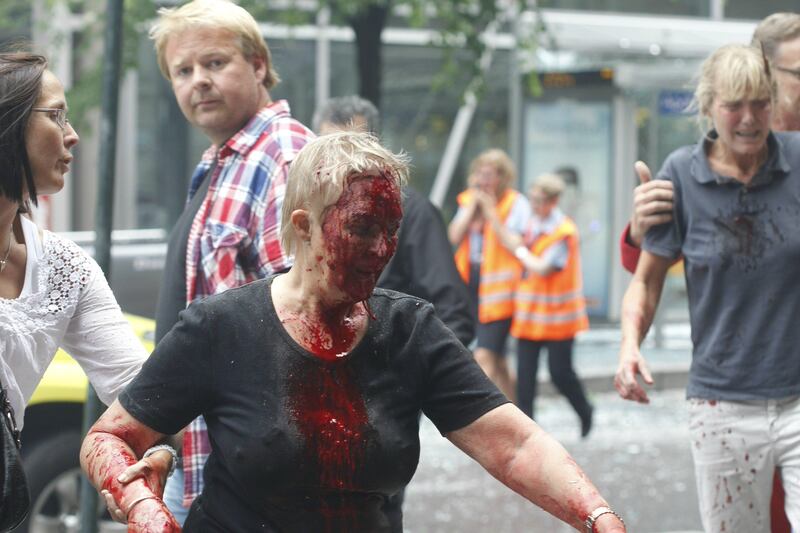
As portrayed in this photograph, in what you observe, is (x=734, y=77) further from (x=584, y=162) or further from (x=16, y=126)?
(x=584, y=162)

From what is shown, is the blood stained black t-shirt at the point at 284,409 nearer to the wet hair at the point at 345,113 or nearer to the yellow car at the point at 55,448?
the wet hair at the point at 345,113

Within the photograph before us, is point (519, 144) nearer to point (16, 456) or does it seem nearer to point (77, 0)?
point (77, 0)

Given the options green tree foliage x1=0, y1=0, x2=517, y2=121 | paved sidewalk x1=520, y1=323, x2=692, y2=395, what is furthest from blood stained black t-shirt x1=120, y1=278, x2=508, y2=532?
paved sidewalk x1=520, y1=323, x2=692, y2=395

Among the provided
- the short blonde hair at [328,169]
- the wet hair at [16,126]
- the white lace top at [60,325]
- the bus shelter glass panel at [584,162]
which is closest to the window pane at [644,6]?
the bus shelter glass panel at [584,162]

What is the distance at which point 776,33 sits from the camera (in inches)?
185

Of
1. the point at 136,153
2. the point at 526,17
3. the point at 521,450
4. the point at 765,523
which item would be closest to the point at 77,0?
the point at 136,153

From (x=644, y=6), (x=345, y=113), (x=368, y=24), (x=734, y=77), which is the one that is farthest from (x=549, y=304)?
(x=644, y=6)

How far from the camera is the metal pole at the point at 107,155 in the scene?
4.95 m

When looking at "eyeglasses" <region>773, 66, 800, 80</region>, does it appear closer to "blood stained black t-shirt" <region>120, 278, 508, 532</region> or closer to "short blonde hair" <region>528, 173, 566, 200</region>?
"blood stained black t-shirt" <region>120, 278, 508, 532</region>

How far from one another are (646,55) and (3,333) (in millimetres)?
13918

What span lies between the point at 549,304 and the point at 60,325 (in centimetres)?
665

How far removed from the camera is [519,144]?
16031mm

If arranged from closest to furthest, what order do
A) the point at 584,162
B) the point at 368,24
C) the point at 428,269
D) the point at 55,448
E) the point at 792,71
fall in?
the point at 792,71
the point at 428,269
the point at 55,448
the point at 368,24
the point at 584,162

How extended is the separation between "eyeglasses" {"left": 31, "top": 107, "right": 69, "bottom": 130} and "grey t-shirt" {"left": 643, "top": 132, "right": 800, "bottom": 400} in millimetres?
2080
